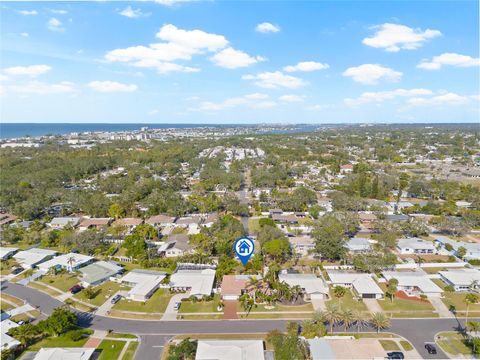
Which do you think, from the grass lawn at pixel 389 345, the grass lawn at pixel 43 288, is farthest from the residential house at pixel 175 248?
the grass lawn at pixel 389 345

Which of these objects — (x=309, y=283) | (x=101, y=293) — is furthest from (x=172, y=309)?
(x=309, y=283)

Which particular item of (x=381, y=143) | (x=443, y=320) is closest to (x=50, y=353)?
(x=443, y=320)

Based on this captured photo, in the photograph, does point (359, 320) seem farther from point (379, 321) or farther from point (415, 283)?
point (415, 283)

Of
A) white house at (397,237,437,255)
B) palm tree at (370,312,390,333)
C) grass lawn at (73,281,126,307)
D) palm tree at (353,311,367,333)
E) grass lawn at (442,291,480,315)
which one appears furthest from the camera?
white house at (397,237,437,255)

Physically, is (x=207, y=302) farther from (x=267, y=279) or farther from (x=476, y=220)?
(x=476, y=220)

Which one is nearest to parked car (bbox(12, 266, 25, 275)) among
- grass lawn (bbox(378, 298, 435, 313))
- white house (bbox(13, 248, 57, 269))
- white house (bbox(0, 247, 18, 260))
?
white house (bbox(13, 248, 57, 269))

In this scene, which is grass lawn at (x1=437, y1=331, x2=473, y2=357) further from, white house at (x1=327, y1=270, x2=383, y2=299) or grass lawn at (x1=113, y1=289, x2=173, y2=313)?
grass lawn at (x1=113, y1=289, x2=173, y2=313)
